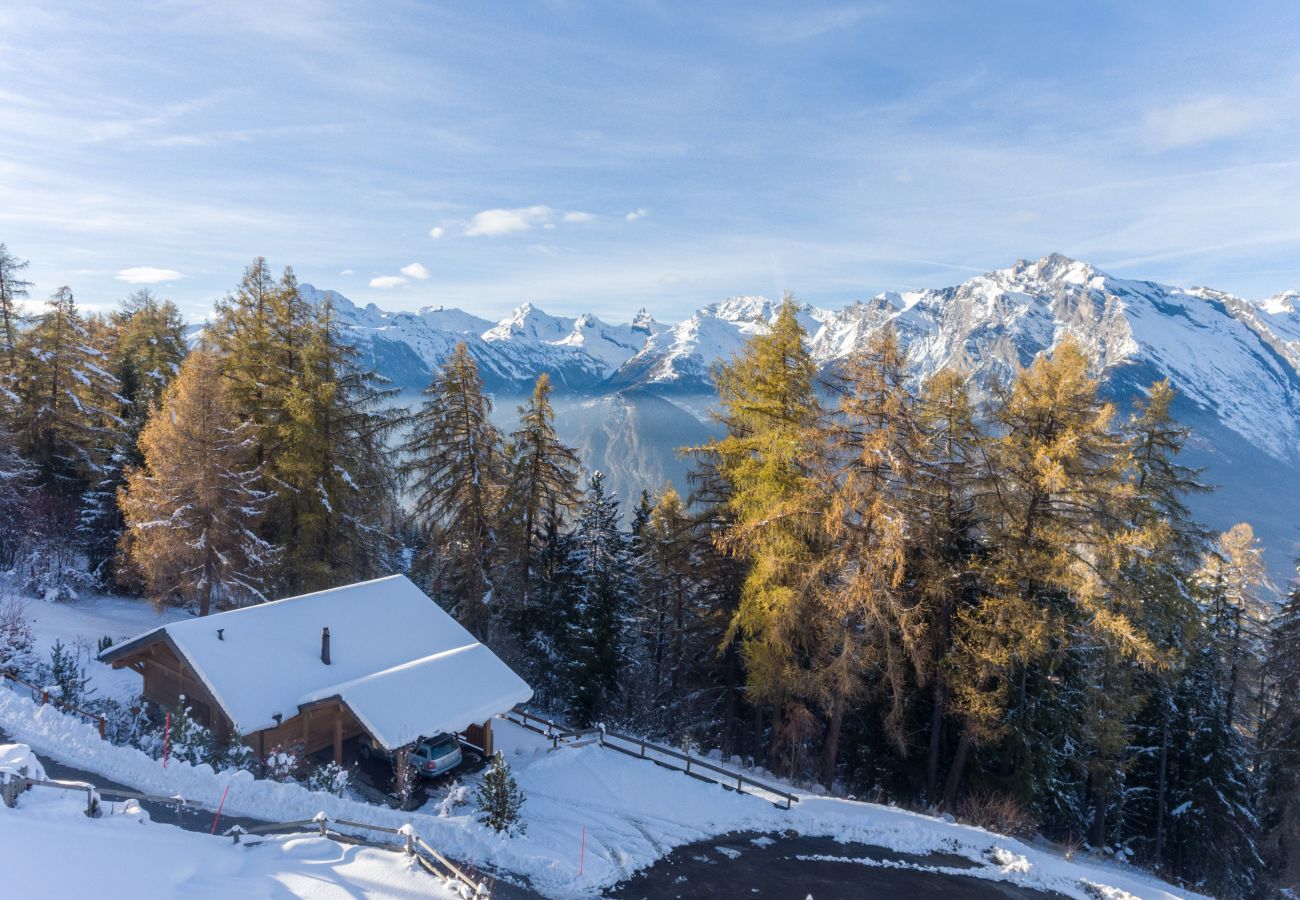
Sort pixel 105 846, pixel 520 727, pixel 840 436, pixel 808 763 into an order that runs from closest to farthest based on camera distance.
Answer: pixel 105 846
pixel 840 436
pixel 520 727
pixel 808 763

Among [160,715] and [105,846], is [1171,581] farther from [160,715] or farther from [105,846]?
[160,715]

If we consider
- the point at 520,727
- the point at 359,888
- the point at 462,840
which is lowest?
the point at 520,727

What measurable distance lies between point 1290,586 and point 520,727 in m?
27.6

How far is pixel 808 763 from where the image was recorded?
74.0ft

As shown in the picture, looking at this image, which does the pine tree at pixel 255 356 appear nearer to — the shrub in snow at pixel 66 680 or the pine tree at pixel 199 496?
the pine tree at pixel 199 496

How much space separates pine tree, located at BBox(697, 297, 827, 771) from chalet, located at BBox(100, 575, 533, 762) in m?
7.09

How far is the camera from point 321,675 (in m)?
17.3

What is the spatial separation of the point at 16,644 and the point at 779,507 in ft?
73.2

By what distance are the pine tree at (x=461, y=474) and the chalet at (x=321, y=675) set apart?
5.52 metres

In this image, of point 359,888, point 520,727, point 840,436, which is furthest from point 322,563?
point 840,436

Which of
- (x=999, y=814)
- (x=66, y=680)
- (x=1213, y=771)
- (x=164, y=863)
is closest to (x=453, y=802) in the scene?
(x=164, y=863)

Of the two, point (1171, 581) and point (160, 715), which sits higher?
point (1171, 581)

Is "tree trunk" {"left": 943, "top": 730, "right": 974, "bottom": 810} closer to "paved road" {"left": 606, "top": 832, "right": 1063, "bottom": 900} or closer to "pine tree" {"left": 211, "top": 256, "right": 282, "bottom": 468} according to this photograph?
"paved road" {"left": 606, "top": 832, "right": 1063, "bottom": 900}

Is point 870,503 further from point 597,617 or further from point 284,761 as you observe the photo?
point 284,761
